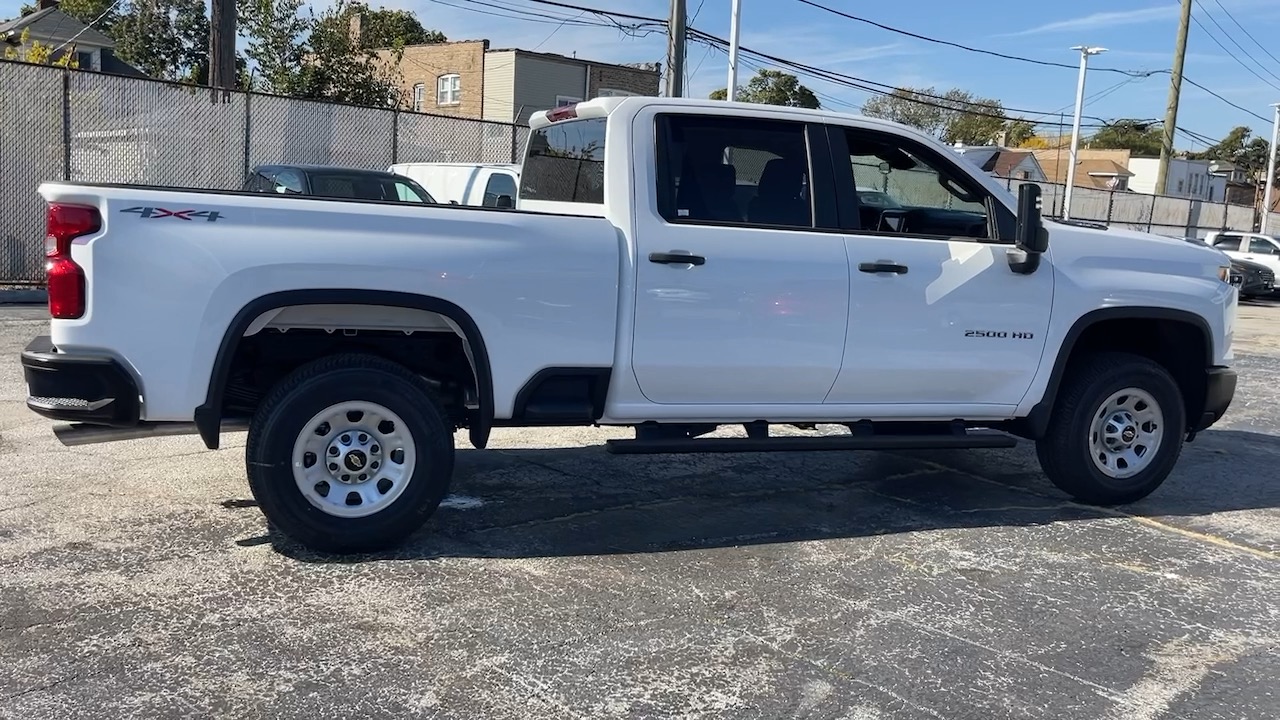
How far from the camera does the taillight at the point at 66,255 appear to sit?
4.31 meters

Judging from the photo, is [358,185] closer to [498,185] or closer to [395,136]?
[498,185]

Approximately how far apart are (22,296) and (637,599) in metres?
12.1

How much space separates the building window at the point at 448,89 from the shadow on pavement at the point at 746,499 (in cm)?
3950

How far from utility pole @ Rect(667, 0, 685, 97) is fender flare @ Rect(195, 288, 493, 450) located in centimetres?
1611

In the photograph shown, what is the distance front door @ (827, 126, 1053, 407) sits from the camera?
5488 mm

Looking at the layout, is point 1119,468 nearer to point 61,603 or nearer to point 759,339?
point 759,339

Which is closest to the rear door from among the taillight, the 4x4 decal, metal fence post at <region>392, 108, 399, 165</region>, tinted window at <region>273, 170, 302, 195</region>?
metal fence post at <region>392, 108, 399, 165</region>

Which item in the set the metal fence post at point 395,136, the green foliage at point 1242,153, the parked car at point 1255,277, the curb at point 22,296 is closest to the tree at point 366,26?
the metal fence post at point 395,136

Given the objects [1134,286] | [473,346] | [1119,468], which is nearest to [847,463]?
[1119,468]

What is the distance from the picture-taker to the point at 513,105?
41.6 m

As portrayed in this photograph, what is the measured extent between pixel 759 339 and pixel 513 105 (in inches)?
1493

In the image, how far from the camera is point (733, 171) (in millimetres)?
5438

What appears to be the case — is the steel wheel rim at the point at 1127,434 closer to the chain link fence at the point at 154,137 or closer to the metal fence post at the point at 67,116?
the chain link fence at the point at 154,137

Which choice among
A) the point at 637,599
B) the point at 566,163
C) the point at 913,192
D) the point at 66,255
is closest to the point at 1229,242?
the point at 913,192
